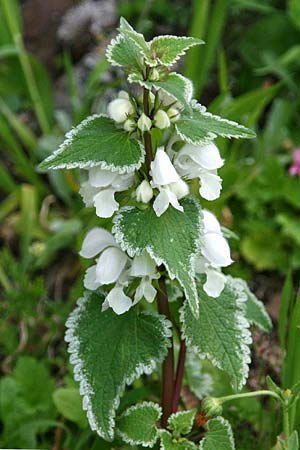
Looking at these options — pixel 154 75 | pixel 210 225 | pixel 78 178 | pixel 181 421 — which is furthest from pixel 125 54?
pixel 78 178

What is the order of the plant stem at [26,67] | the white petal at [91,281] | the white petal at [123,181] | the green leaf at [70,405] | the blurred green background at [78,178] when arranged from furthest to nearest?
1. the plant stem at [26,67]
2. the blurred green background at [78,178]
3. the green leaf at [70,405]
4. the white petal at [91,281]
5. the white petal at [123,181]

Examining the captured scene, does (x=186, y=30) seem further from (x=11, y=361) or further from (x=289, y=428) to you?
(x=289, y=428)

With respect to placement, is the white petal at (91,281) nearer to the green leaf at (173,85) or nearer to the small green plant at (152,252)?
the small green plant at (152,252)

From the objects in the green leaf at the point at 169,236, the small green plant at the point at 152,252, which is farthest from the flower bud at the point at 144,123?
the green leaf at the point at 169,236

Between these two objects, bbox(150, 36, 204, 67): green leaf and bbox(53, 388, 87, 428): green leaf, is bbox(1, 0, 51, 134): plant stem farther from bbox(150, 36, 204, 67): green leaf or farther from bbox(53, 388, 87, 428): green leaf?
bbox(150, 36, 204, 67): green leaf

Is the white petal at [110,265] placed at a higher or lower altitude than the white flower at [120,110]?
lower

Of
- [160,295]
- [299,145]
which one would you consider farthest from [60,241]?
[160,295]

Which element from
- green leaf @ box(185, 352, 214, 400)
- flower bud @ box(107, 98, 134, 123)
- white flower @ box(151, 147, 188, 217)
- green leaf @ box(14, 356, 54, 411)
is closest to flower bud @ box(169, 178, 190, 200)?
white flower @ box(151, 147, 188, 217)

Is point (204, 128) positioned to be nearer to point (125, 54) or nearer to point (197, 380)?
point (125, 54)
